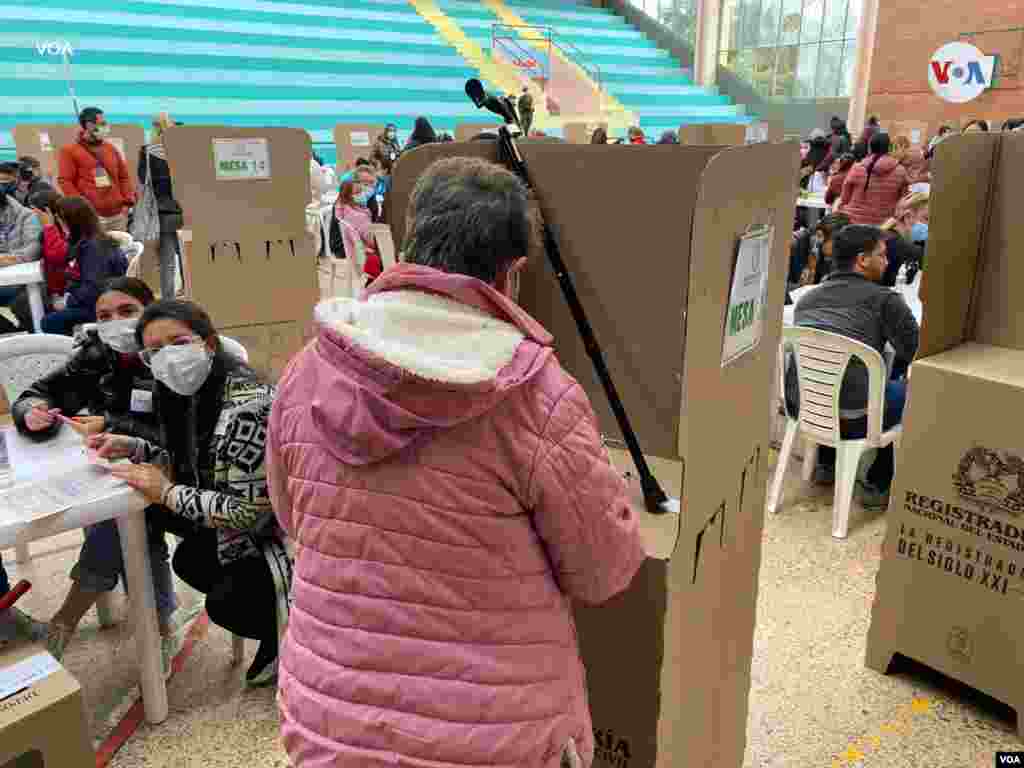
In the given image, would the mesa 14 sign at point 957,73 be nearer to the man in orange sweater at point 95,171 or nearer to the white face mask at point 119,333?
the man in orange sweater at point 95,171

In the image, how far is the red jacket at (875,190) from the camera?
5070 millimetres

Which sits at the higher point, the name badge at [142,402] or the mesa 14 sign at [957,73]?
the mesa 14 sign at [957,73]

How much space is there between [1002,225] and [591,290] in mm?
1292

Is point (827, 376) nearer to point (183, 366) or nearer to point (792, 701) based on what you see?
point (792, 701)

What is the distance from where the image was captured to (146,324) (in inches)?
70.9

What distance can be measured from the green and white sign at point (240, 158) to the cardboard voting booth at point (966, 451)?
2637 millimetres

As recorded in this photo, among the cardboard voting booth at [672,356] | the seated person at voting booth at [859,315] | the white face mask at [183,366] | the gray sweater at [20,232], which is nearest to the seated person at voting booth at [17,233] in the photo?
the gray sweater at [20,232]

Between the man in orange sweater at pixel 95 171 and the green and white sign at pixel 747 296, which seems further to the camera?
the man in orange sweater at pixel 95 171

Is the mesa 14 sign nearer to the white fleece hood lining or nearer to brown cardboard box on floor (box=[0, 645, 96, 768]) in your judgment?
the white fleece hood lining

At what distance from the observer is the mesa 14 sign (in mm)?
9250

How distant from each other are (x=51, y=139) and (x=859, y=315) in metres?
7.98

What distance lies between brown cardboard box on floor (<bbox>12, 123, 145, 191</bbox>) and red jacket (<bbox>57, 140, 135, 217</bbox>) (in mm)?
1759

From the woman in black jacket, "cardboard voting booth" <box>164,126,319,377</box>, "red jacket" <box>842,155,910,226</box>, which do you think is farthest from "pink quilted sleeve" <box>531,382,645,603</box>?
"red jacket" <box>842,155,910,226</box>

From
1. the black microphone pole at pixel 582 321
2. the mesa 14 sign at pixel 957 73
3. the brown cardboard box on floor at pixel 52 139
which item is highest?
the mesa 14 sign at pixel 957 73
